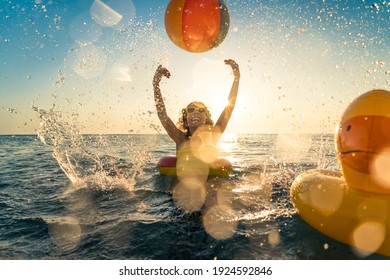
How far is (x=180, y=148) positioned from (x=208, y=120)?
4.00ft

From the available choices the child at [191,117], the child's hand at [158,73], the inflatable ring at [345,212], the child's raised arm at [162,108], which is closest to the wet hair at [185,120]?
the child at [191,117]

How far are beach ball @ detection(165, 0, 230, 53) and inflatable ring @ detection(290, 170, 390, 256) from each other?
133 inches

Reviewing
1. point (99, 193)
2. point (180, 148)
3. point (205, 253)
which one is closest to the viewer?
point (205, 253)

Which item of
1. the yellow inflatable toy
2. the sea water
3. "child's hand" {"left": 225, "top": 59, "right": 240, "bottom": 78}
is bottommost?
the sea water

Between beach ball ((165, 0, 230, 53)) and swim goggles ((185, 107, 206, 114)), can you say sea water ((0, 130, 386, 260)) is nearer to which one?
swim goggles ((185, 107, 206, 114))

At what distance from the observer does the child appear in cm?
718

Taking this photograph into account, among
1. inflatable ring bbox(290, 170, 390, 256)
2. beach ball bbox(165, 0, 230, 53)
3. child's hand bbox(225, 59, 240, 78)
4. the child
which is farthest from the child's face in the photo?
inflatable ring bbox(290, 170, 390, 256)

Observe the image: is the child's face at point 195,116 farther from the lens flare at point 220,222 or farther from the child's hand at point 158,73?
the lens flare at point 220,222

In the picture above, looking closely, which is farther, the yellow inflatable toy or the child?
the child

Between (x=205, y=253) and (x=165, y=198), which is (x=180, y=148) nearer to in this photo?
(x=165, y=198)

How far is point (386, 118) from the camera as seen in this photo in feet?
12.6

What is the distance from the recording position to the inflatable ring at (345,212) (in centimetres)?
346
